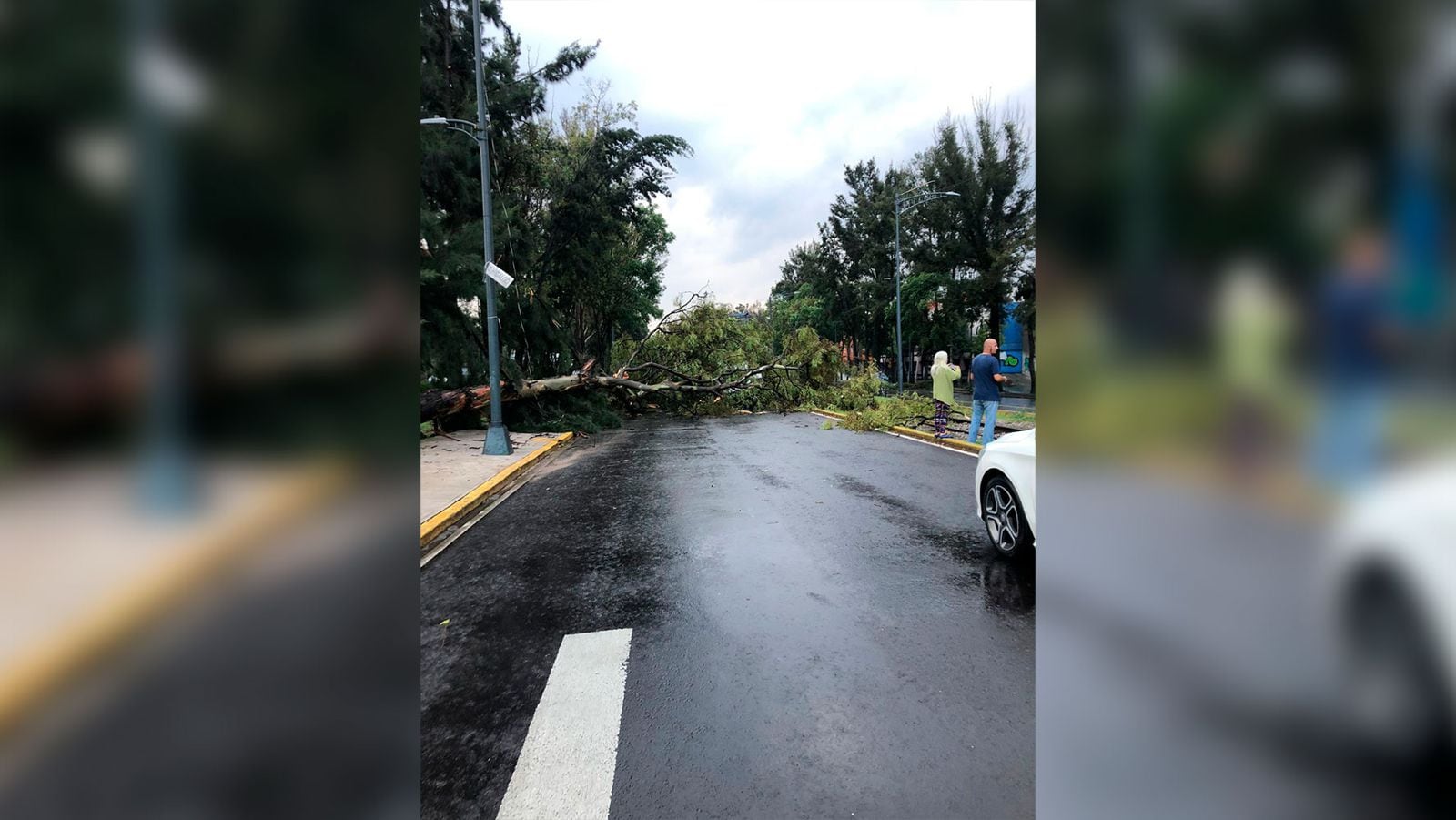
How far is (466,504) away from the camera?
7.26 m

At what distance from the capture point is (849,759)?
2.55 metres

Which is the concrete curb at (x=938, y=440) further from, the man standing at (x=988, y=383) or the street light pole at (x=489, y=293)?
the street light pole at (x=489, y=293)

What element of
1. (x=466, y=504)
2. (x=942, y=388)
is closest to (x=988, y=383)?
(x=942, y=388)

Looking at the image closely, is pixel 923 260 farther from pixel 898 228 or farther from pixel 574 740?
pixel 574 740
